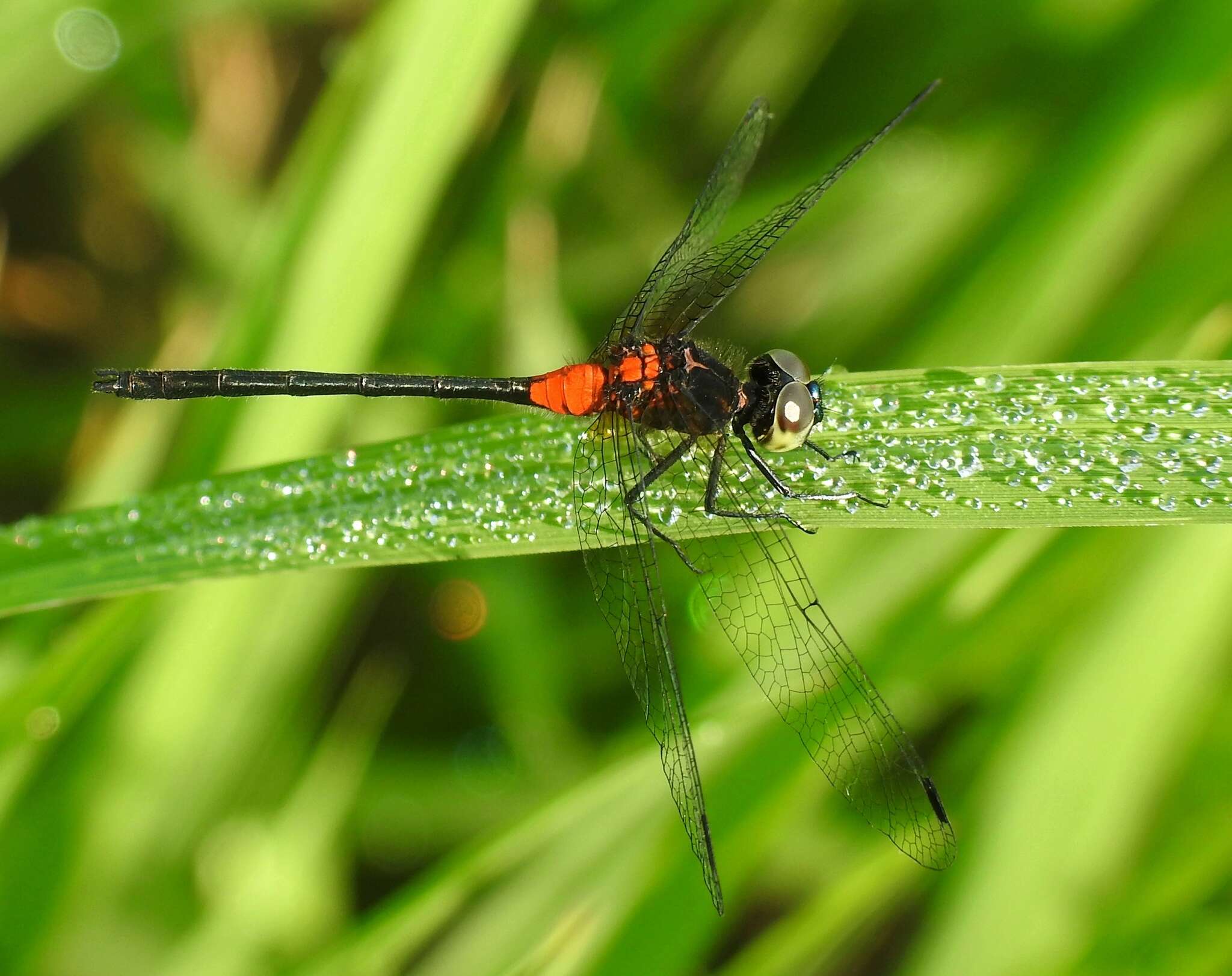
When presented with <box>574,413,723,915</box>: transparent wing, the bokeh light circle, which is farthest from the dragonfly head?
the bokeh light circle

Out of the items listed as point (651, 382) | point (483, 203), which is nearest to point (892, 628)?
point (651, 382)

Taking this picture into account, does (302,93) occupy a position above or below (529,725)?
above

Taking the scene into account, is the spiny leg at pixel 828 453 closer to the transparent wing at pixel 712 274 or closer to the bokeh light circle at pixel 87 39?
the transparent wing at pixel 712 274

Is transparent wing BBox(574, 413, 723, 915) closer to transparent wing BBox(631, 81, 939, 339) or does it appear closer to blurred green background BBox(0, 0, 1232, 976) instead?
blurred green background BBox(0, 0, 1232, 976)

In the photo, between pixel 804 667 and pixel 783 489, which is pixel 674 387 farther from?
pixel 804 667

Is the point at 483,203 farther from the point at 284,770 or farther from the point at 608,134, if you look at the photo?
the point at 284,770

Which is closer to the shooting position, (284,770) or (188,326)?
(284,770)
